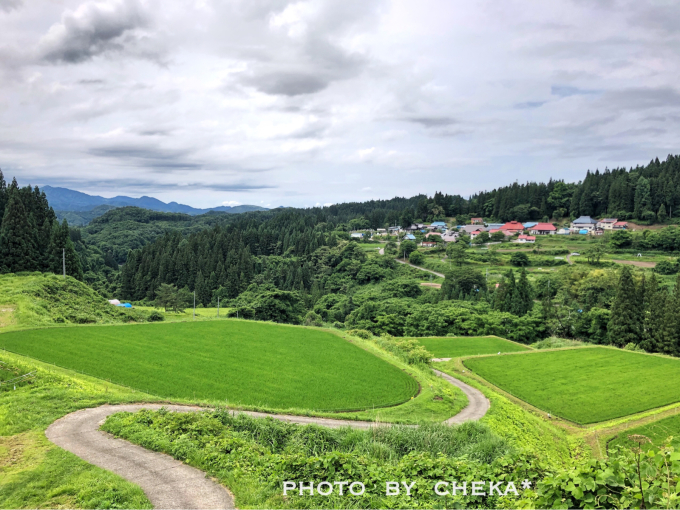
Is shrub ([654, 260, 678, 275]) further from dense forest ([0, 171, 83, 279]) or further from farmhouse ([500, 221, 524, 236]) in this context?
dense forest ([0, 171, 83, 279])

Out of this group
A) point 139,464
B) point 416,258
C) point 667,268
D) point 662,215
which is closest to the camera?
point 139,464

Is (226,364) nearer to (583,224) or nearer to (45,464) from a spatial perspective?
(45,464)

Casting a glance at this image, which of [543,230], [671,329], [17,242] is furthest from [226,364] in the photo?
[543,230]

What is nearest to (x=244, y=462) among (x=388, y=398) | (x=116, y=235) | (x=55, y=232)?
(x=388, y=398)

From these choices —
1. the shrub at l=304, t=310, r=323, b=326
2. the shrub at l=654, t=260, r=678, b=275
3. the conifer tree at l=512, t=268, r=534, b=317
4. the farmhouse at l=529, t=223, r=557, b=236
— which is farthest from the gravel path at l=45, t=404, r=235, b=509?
the farmhouse at l=529, t=223, r=557, b=236

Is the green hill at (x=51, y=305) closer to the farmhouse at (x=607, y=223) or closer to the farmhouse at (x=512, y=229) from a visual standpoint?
the farmhouse at (x=512, y=229)

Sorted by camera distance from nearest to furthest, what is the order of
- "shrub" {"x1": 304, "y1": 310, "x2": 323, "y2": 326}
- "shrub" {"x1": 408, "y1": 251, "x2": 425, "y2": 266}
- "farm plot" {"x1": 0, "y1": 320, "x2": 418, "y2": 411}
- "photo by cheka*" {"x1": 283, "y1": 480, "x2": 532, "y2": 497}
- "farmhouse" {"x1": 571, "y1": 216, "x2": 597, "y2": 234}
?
"photo by cheka*" {"x1": 283, "y1": 480, "x2": 532, "y2": 497} < "farm plot" {"x1": 0, "y1": 320, "x2": 418, "y2": 411} < "shrub" {"x1": 304, "y1": 310, "x2": 323, "y2": 326} < "shrub" {"x1": 408, "y1": 251, "x2": 425, "y2": 266} < "farmhouse" {"x1": 571, "y1": 216, "x2": 597, "y2": 234}
